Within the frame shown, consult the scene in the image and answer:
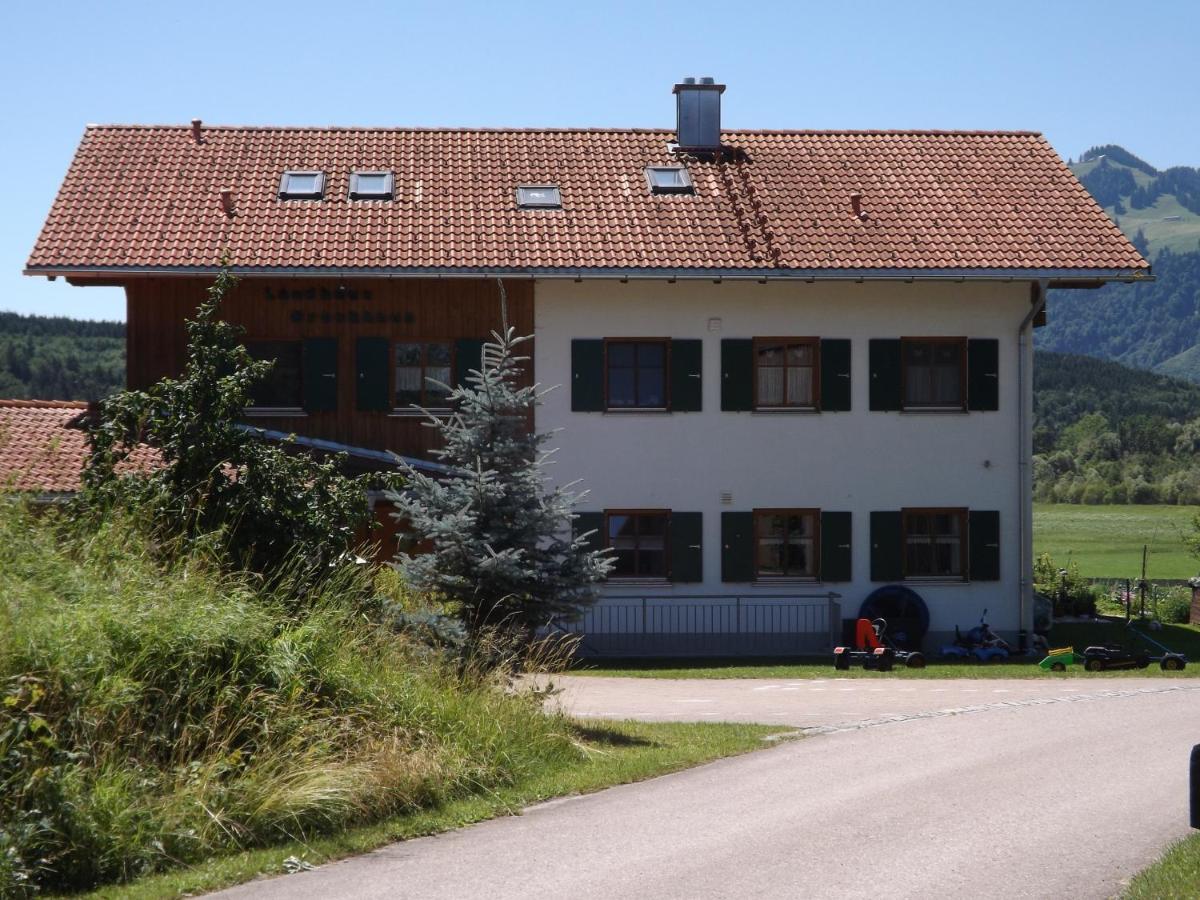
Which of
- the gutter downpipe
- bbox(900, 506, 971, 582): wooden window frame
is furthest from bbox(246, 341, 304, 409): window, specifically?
the gutter downpipe

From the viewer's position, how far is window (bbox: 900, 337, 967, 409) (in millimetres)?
27031

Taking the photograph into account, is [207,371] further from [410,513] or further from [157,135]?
[157,135]

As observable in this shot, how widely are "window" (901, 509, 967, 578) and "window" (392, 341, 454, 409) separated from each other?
793 cm

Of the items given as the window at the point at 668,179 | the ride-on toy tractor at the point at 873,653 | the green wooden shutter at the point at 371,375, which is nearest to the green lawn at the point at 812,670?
the ride-on toy tractor at the point at 873,653

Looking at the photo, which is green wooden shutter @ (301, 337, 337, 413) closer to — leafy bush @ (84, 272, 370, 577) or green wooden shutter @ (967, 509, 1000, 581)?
green wooden shutter @ (967, 509, 1000, 581)

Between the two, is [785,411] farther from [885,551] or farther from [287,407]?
[287,407]

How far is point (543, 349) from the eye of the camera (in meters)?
26.5

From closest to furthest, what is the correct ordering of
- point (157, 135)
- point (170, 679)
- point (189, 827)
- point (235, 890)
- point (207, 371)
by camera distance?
1. point (235, 890)
2. point (189, 827)
3. point (170, 679)
4. point (207, 371)
5. point (157, 135)

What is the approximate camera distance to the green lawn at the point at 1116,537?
209ft

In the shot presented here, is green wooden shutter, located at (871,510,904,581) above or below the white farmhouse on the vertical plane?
below

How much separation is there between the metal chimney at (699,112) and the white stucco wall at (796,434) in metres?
4.44

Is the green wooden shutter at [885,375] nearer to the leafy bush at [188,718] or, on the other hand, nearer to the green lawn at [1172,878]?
the leafy bush at [188,718]

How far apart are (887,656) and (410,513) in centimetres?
1082

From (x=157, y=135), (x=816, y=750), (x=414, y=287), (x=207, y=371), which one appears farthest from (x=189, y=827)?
(x=157, y=135)
